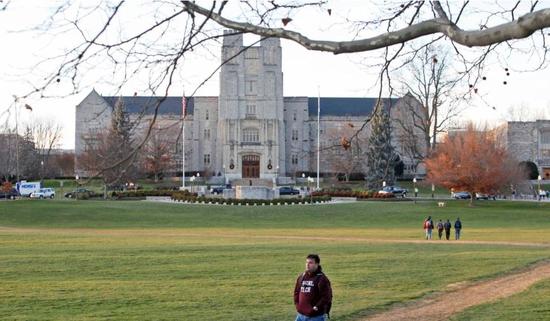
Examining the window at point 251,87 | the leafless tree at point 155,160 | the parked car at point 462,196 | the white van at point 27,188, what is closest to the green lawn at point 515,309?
the parked car at point 462,196

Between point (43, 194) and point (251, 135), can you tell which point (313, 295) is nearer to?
point (43, 194)

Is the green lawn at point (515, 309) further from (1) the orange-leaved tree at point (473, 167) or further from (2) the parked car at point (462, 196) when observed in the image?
(2) the parked car at point (462, 196)

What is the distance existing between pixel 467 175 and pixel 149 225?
28343mm

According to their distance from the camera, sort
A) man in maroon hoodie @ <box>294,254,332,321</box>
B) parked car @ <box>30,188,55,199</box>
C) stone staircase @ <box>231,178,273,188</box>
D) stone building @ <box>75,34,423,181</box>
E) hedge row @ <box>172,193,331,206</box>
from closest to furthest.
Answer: man in maroon hoodie @ <box>294,254,332,321</box>
hedge row @ <box>172,193,331,206</box>
parked car @ <box>30,188,55,199</box>
stone staircase @ <box>231,178,273,188</box>
stone building @ <box>75,34,423,181</box>

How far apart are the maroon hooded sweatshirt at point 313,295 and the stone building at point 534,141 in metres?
101

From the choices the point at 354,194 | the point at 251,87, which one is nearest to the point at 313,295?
the point at 354,194

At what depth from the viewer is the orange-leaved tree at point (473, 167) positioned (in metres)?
61.0

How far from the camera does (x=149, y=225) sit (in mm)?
46000

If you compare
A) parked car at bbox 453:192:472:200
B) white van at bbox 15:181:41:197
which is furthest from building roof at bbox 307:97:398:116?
white van at bbox 15:181:41:197

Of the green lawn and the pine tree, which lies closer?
the green lawn

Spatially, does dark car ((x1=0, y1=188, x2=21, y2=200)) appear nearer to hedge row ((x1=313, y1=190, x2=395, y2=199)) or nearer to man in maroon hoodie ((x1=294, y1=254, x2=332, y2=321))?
hedge row ((x1=313, y1=190, x2=395, y2=199))

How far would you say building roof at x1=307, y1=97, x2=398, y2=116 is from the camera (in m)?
107

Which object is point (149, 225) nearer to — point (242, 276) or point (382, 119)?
point (242, 276)

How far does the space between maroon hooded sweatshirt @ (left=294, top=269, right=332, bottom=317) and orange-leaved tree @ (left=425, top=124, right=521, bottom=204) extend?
177 ft
